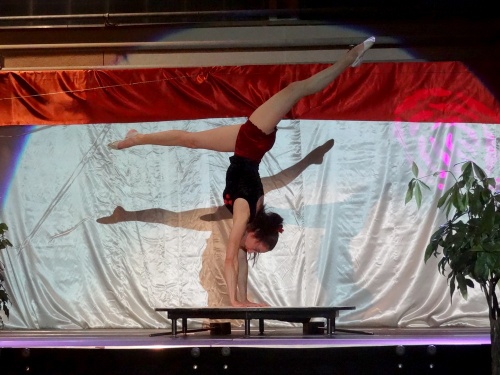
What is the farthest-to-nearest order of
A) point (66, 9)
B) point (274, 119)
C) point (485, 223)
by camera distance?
point (66, 9)
point (274, 119)
point (485, 223)

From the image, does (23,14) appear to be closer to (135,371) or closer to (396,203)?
(396,203)

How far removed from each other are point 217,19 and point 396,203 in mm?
2047

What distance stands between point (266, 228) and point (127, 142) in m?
1.26

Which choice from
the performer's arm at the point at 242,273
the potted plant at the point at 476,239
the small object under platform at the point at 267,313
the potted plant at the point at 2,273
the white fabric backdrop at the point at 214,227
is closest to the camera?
the potted plant at the point at 476,239

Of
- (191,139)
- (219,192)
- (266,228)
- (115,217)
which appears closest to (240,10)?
(191,139)

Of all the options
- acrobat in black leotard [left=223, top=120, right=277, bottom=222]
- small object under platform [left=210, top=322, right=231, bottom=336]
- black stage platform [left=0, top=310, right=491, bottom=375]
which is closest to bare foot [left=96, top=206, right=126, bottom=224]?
acrobat in black leotard [left=223, top=120, right=277, bottom=222]

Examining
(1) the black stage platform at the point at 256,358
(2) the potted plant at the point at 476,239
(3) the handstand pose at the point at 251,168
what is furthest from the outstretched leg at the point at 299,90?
(1) the black stage platform at the point at 256,358

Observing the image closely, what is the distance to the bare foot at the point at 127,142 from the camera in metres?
5.36

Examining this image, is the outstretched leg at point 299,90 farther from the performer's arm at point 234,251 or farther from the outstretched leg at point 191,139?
the performer's arm at point 234,251

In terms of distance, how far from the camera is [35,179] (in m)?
5.98

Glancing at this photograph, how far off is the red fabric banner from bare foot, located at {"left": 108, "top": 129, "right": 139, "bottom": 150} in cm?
54

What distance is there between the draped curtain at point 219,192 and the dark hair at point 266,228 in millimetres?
874

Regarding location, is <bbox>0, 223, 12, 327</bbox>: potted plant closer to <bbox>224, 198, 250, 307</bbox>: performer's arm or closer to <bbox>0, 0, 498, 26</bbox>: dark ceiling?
<bbox>224, 198, 250, 307</bbox>: performer's arm

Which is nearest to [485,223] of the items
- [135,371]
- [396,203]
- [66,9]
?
[135,371]
